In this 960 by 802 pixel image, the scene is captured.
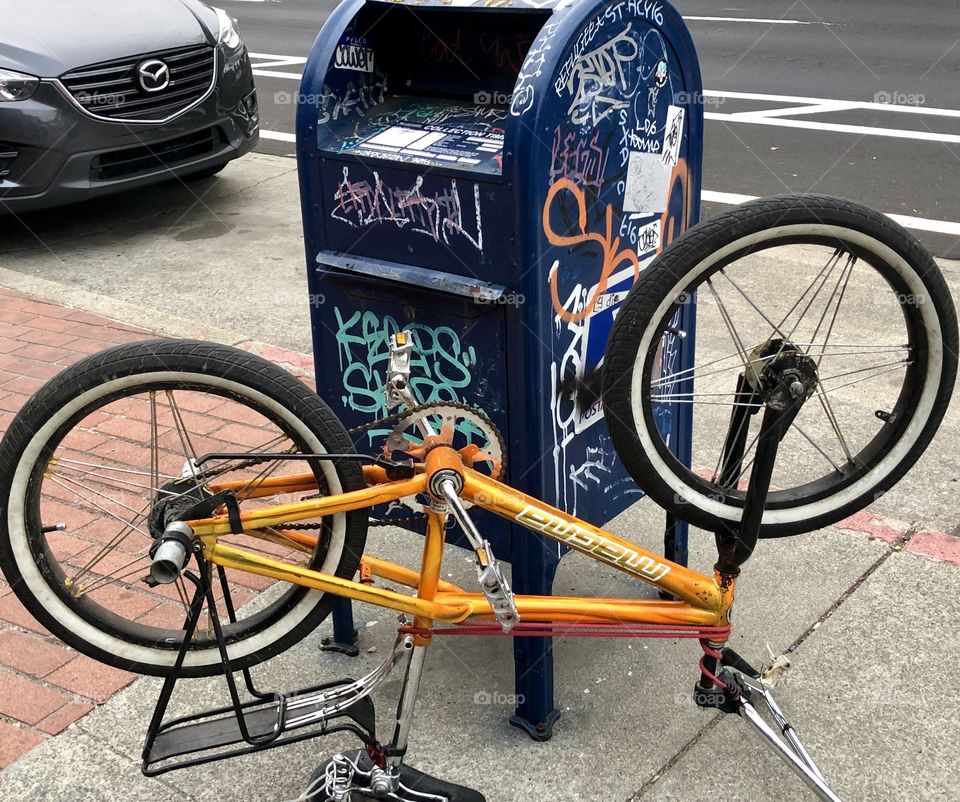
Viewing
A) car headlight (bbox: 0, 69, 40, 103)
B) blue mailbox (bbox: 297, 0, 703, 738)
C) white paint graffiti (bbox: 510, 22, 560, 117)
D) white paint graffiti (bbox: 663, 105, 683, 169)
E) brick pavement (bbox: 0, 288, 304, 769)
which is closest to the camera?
white paint graffiti (bbox: 510, 22, 560, 117)

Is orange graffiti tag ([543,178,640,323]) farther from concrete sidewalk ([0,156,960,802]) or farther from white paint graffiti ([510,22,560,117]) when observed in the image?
concrete sidewalk ([0,156,960,802])

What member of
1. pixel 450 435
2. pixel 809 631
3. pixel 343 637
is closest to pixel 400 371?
pixel 450 435

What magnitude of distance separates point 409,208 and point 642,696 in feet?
4.46

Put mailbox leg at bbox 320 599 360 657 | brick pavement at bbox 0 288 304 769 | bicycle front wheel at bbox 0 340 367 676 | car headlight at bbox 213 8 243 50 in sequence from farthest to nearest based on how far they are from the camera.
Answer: car headlight at bbox 213 8 243 50 < mailbox leg at bbox 320 599 360 657 < brick pavement at bbox 0 288 304 769 < bicycle front wheel at bbox 0 340 367 676

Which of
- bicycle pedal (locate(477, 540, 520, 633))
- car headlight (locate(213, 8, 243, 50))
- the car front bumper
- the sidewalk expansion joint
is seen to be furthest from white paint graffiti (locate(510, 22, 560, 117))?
car headlight (locate(213, 8, 243, 50))

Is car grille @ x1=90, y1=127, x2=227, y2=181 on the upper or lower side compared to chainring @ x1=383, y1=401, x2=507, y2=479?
lower

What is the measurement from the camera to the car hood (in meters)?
6.25

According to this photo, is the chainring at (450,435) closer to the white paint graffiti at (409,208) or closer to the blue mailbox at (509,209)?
the blue mailbox at (509,209)

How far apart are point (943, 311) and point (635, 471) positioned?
2.31 feet

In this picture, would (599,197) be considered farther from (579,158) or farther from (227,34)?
(227,34)

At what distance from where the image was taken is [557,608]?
2.30 m

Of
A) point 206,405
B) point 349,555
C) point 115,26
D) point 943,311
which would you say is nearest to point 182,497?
point 349,555

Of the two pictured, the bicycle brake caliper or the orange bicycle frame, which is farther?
the bicycle brake caliper

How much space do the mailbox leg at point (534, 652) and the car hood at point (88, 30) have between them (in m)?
4.87
